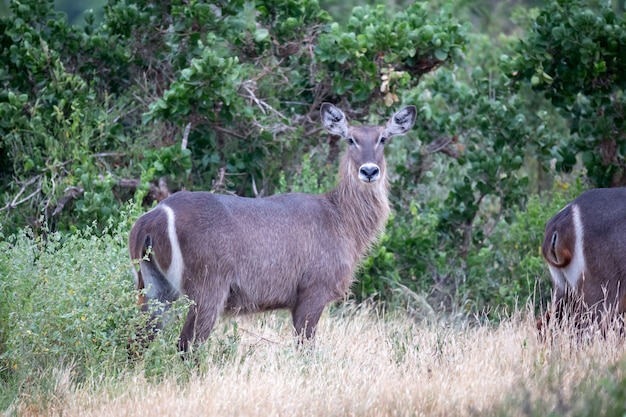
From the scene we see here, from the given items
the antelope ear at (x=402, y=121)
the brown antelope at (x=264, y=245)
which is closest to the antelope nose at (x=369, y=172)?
the brown antelope at (x=264, y=245)

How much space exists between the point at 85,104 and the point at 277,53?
1.74 meters

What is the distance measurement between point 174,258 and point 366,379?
1360 millimetres

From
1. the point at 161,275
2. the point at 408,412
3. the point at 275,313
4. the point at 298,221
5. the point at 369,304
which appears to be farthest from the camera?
the point at 369,304

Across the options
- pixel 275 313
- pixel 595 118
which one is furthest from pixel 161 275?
pixel 595 118

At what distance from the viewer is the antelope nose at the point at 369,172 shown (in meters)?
6.39

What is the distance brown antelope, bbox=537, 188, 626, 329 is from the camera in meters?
5.86

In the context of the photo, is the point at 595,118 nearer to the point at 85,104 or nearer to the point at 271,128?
the point at 271,128

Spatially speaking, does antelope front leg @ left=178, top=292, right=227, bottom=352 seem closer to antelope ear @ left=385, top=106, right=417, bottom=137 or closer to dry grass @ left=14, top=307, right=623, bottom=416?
dry grass @ left=14, top=307, right=623, bottom=416

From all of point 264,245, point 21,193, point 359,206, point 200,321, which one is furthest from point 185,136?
point 200,321

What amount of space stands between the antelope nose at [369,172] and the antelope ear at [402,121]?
1.47 ft

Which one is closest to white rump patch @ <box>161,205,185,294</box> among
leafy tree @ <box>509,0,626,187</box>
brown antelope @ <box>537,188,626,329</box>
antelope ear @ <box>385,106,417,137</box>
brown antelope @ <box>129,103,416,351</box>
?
brown antelope @ <box>129,103,416,351</box>

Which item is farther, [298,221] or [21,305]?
[298,221]

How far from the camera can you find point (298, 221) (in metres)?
6.09

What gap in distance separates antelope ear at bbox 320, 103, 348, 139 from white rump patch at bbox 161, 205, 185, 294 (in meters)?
1.82
